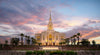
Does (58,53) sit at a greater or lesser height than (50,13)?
lesser

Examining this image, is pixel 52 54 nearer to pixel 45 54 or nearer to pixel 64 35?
pixel 45 54

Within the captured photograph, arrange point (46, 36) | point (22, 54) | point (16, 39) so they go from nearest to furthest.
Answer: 1. point (22, 54)
2. point (16, 39)
3. point (46, 36)

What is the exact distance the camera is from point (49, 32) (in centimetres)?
10188

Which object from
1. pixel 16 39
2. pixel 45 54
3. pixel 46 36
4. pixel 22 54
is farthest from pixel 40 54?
pixel 46 36

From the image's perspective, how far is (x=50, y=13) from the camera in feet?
376

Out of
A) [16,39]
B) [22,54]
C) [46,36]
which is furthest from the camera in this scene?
[46,36]

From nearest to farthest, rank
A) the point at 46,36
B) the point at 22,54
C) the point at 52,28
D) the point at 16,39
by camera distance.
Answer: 1. the point at 22,54
2. the point at 16,39
3. the point at 46,36
4. the point at 52,28

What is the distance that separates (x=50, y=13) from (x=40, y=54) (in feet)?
302

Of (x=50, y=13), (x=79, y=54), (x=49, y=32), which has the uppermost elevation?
(x=50, y=13)

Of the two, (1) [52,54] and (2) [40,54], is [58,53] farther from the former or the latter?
(2) [40,54]

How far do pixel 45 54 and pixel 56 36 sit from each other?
76952mm

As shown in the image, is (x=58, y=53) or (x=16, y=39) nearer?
(x=58, y=53)

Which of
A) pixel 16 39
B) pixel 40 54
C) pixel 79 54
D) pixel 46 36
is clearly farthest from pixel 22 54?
pixel 46 36

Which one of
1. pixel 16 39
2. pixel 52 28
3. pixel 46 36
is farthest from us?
pixel 52 28
